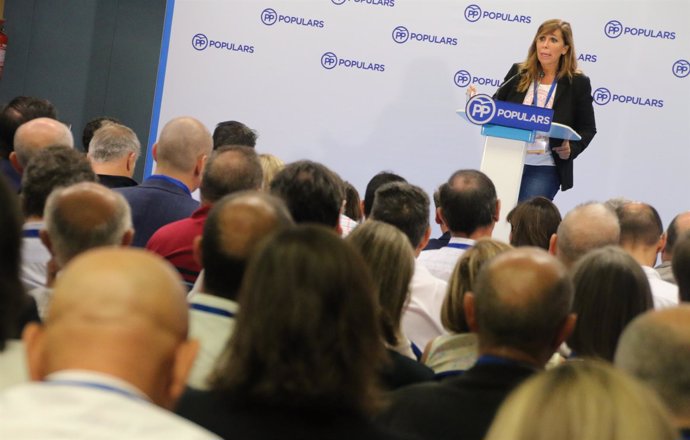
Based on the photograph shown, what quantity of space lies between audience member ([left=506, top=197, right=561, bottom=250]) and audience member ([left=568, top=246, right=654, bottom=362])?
5.49 ft

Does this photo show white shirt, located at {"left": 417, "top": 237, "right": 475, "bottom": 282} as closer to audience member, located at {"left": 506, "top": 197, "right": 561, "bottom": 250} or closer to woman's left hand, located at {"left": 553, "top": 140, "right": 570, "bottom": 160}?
audience member, located at {"left": 506, "top": 197, "right": 561, "bottom": 250}

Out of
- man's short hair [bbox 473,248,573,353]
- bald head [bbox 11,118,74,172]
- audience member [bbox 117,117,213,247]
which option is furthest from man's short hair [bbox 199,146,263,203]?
man's short hair [bbox 473,248,573,353]

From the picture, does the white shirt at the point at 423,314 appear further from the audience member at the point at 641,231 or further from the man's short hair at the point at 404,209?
the audience member at the point at 641,231

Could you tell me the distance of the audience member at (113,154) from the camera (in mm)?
5078

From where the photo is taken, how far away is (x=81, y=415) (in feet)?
4.53

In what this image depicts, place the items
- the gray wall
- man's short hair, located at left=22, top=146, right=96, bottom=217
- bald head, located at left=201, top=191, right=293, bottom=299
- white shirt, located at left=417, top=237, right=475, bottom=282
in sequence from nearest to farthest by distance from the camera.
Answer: bald head, located at left=201, top=191, right=293, bottom=299 → man's short hair, located at left=22, top=146, right=96, bottom=217 → white shirt, located at left=417, top=237, right=475, bottom=282 → the gray wall

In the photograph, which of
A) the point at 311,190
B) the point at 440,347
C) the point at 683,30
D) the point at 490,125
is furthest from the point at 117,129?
the point at 683,30

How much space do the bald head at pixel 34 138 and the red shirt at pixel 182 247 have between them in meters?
1.06

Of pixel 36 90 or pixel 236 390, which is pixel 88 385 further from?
pixel 36 90

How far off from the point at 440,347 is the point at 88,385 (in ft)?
5.95

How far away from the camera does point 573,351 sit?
3188 mm

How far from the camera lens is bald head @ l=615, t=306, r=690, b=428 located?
6.80 ft

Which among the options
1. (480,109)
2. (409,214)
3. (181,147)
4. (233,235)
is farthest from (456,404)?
(480,109)

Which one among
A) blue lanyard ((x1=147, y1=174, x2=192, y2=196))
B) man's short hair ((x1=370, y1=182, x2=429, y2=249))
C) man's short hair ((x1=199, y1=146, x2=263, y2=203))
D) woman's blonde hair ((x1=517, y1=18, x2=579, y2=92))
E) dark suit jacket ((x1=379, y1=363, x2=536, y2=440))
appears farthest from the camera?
woman's blonde hair ((x1=517, y1=18, x2=579, y2=92))
